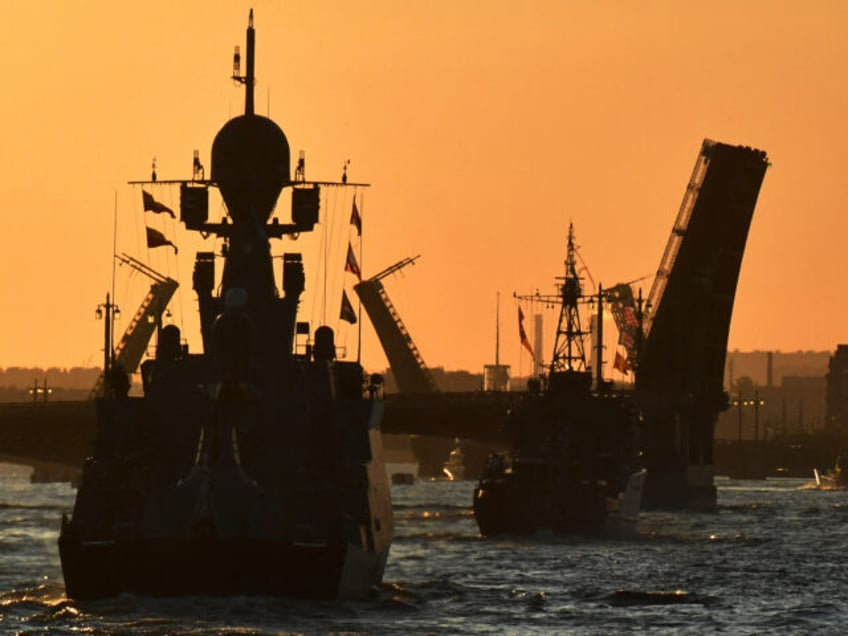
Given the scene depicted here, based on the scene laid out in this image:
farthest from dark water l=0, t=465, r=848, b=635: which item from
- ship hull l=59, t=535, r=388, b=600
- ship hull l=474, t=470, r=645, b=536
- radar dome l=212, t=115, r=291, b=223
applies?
radar dome l=212, t=115, r=291, b=223

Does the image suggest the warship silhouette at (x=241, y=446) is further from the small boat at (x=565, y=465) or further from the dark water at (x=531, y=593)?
the small boat at (x=565, y=465)

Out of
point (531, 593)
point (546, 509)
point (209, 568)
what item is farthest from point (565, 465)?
point (209, 568)

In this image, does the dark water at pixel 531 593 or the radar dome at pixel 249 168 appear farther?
the radar dome at pixel 249 168

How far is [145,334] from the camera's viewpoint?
158m

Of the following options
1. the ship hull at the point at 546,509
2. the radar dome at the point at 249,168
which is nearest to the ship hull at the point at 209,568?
the radar dome at the point at 249,168

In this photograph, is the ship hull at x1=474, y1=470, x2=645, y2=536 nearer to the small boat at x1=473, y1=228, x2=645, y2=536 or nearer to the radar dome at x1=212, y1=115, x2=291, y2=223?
the small boat at x1=473, y1=228, x2=645, y2=536

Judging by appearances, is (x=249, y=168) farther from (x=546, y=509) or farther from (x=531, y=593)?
(x=546, y=509)

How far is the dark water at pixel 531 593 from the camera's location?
5188 cm

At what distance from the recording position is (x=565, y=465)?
324 ft

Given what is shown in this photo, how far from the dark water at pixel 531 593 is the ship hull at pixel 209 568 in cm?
29

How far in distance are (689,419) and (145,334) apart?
116 feet

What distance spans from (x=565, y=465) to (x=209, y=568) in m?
47.7

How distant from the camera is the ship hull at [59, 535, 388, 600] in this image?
2047 inches

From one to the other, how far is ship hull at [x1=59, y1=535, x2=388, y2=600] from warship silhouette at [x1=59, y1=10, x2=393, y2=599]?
3 centimetres
